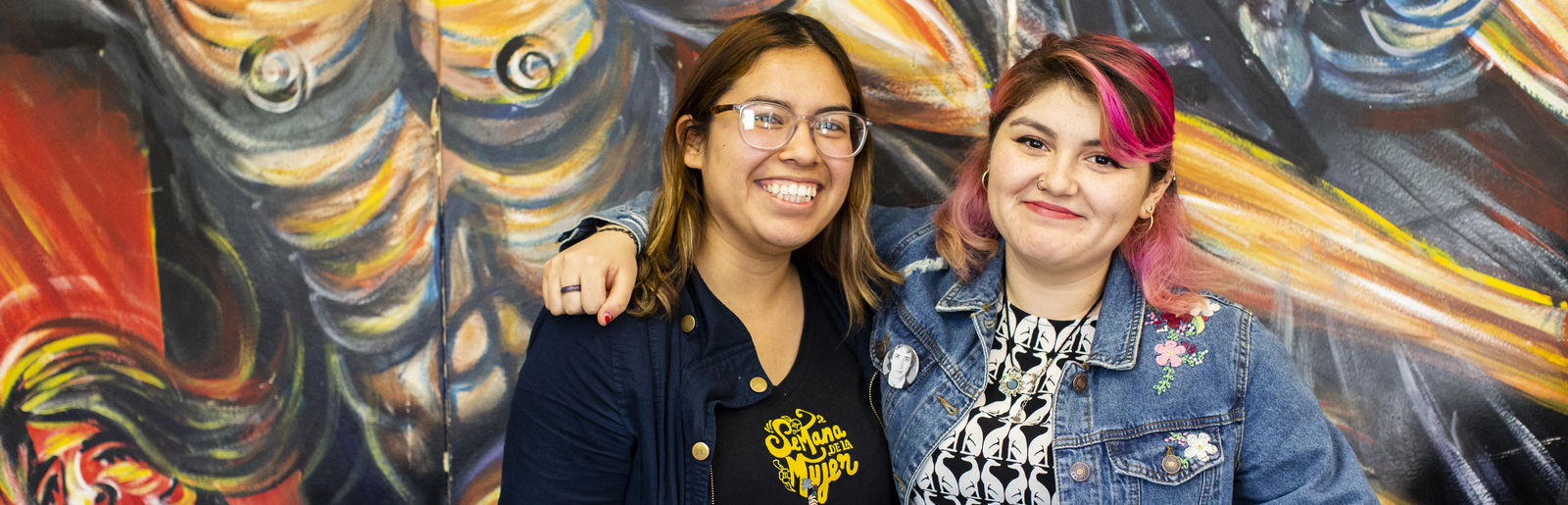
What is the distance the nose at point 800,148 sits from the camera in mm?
1786

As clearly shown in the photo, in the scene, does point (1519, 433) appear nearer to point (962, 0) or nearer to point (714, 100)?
point (962, 0)

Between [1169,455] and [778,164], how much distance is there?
953mm

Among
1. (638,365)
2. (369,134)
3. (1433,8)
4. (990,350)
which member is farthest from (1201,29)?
(369,134)

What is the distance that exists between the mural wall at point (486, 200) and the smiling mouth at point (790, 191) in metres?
0.69

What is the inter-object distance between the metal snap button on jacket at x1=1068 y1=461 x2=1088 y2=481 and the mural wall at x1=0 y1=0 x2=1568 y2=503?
3.02ft

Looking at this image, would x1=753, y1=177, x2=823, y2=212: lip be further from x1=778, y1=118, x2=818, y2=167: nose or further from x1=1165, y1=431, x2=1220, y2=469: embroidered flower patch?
x1=1165, y1=431, x2=1220, y2=469: embroidered flower patch

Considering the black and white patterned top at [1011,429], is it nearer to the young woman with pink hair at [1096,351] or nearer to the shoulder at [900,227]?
the young woman with pink hair at [1096,351]

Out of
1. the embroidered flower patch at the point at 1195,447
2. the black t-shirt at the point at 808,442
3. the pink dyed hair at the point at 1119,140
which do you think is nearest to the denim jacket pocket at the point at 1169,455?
the embroidered flower patch at the point at 1195,447

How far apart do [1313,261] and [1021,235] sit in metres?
1.07

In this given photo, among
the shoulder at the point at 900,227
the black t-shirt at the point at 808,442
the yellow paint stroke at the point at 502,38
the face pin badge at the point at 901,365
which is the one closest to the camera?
the black t-shirt at the point at 808,442

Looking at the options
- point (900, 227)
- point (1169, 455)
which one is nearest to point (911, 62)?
point (900, 227)

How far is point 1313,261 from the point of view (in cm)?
227

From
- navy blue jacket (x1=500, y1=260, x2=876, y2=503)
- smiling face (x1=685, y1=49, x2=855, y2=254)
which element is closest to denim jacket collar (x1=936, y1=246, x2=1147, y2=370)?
smiling face (x1=685, y1=49, x2=855, y2=254)

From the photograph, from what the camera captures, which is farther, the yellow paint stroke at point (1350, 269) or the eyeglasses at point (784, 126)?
the yellow paint stroke at point (1350, 269)
